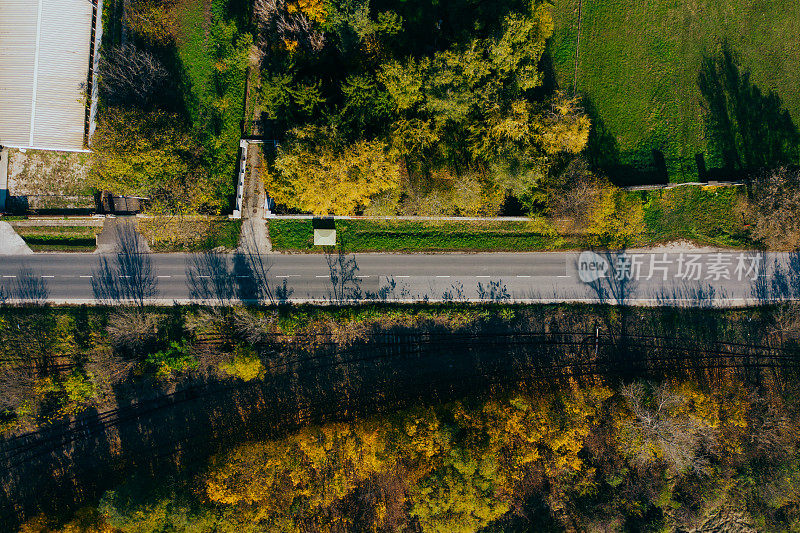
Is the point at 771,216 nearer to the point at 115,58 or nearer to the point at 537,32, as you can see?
the point at 537,32

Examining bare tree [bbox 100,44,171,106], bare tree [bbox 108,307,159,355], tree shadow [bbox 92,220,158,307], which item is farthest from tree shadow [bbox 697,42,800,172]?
bare tree [bbox 108,307,159,355]

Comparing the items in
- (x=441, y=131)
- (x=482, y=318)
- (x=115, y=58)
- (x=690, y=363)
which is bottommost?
(x=690, y=363)

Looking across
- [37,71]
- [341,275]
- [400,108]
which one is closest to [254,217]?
[341,275]

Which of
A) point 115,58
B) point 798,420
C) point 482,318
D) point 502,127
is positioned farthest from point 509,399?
point 115,58

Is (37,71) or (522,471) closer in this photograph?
(37,71)

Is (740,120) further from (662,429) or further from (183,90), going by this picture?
(183,90)

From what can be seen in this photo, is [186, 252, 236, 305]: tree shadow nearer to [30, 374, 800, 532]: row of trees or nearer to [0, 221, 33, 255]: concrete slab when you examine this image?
[30, 374, 800, 532]: row of trees
